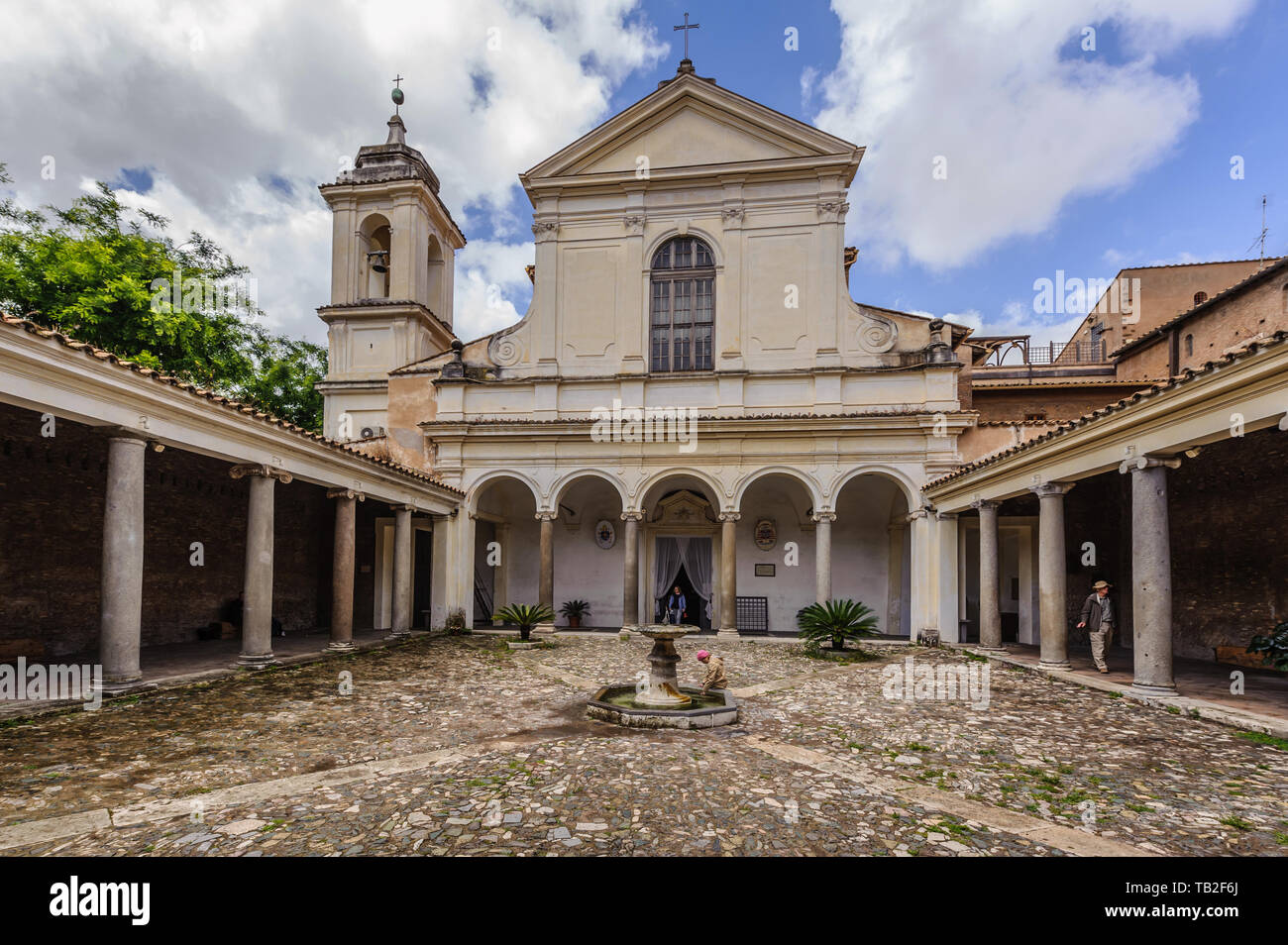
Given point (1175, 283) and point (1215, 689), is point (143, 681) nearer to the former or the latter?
point (1215, 689)

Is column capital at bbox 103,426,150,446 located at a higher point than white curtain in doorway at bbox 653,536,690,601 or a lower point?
higher

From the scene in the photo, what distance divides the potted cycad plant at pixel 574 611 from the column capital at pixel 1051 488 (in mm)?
12381

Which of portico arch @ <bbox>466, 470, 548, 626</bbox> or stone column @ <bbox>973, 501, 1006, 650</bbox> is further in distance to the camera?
portico arch @ <bbox>466, 470, 548, 626</bbox>

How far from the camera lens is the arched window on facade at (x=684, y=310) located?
18.3 m

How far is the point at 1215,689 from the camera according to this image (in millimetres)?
8930

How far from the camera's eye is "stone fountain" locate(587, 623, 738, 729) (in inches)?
280

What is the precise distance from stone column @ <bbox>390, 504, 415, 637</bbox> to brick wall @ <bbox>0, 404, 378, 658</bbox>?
9.66 feet

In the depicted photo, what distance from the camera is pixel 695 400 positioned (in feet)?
58.5

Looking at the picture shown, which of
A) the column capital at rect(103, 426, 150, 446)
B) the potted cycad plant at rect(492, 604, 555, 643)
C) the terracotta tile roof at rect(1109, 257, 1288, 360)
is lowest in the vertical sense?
the potted cycad plant at rect(492, 604, 555, 643)

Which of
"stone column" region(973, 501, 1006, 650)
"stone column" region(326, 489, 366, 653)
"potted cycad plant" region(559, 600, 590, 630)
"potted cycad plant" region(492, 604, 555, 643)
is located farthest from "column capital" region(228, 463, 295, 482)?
"stone column" region(973, 501, 1006, 650)

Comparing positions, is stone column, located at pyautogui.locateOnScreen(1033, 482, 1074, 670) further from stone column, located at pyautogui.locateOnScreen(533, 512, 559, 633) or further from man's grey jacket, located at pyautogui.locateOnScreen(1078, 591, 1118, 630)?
stone column, located at pyautogui.locateOnScreen(533, 512, 559, 633)

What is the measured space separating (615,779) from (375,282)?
A: 22.3m

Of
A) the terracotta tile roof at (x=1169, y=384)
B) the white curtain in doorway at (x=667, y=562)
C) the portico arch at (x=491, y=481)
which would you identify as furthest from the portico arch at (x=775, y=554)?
the terracotta tile roof at (x=1169, y=384)

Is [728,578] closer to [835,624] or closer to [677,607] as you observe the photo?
[677,607]
